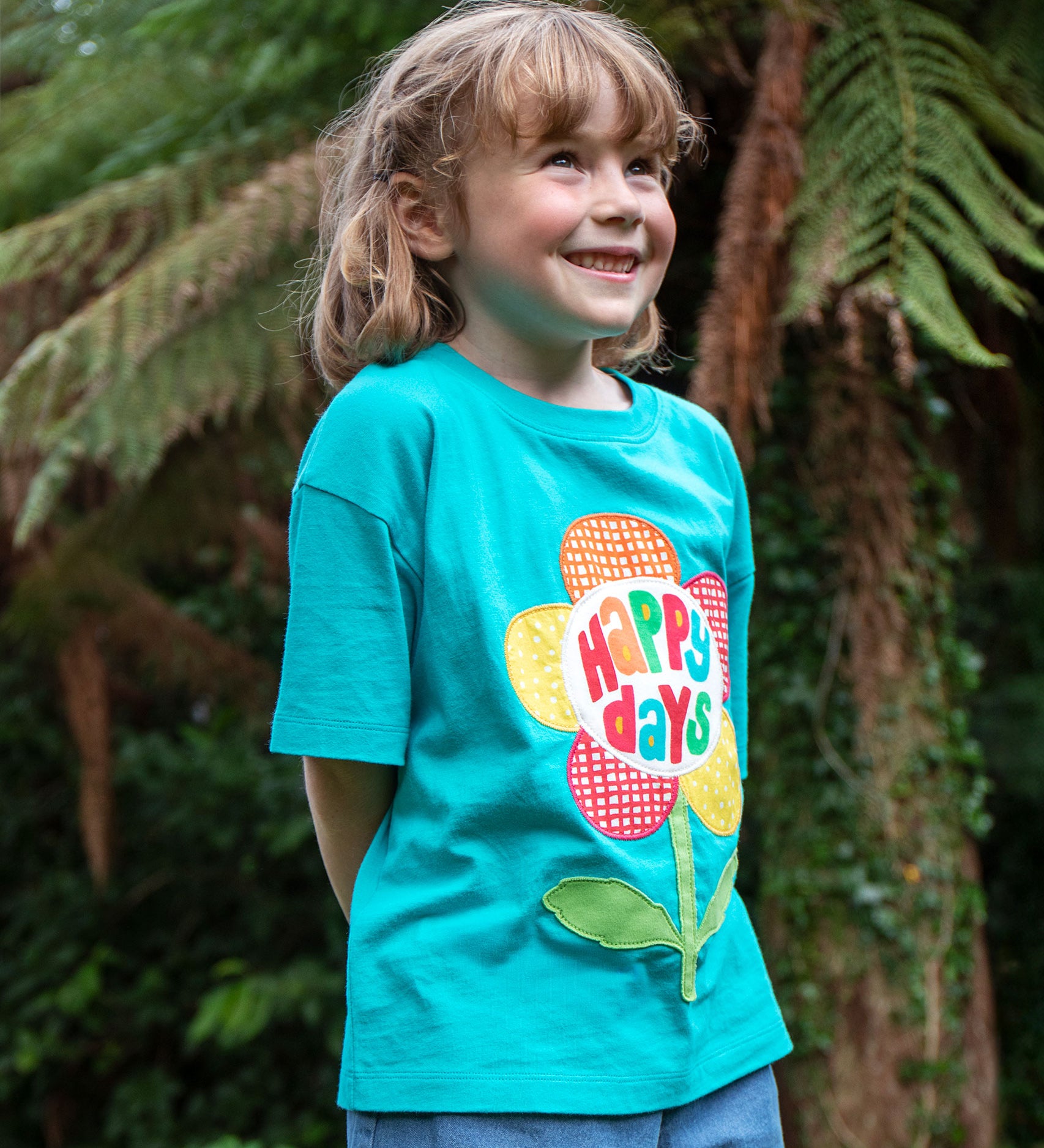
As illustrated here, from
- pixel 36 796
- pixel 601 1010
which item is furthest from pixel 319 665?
pixel 36 796

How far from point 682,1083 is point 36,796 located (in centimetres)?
460

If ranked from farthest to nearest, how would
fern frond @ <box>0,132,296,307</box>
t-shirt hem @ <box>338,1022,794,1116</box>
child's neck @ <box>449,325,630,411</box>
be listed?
fern frond @ <box>0,132,296,307</box>, child's neck @ <box>449,325,630,411</box>, t-shirt hem @ <box>338,1022,794,1116</box>

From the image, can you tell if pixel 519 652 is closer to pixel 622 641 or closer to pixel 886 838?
pixel 622 641

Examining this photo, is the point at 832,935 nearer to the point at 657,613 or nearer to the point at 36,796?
the point at 657,613

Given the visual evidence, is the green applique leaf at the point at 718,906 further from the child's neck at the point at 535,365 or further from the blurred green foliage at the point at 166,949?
the blurred green foliage at the point at 166,949

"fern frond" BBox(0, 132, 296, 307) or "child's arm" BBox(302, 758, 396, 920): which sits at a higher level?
"fern frond" BBox(0, 132, 296, 307)

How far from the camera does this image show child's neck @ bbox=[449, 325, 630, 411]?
118 centimetres

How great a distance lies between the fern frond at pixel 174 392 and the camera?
6.93ft

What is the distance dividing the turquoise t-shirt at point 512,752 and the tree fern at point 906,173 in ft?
3.12

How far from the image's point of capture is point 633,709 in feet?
3.55

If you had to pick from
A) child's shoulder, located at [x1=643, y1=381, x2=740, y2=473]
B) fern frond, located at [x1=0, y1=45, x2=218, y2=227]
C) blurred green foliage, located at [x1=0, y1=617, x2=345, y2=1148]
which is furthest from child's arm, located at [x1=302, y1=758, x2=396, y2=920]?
blurred green foliage, located at [x1=0, y1=617, x2=345, y2=1148]

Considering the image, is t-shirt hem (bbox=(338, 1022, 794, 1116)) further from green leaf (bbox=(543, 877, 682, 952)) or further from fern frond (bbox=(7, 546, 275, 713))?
fern frond (bbox=(7, 546, 275, 713))

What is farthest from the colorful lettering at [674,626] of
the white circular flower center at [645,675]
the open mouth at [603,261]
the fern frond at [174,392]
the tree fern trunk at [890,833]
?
the tree fern trunk at [890,833]

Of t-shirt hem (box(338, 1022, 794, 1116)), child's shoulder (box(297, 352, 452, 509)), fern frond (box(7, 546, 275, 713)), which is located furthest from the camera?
fern frond (box(7, 546, 275, 713))
